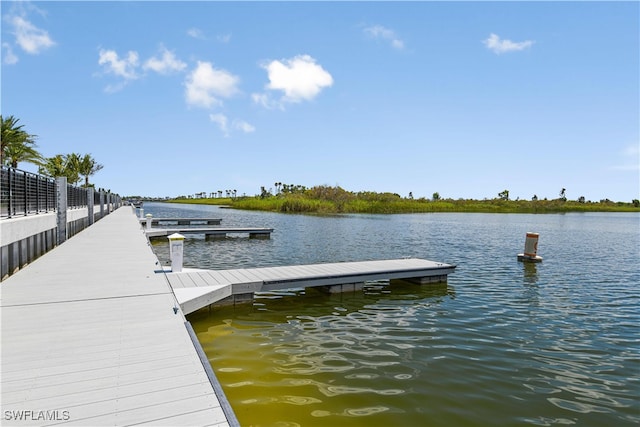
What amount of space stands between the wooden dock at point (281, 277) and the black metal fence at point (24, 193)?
4.13m

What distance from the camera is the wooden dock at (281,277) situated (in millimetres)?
8477

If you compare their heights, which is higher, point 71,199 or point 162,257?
point 71,199

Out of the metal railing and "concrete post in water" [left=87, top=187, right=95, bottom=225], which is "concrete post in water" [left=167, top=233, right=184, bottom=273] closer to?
the metal railing

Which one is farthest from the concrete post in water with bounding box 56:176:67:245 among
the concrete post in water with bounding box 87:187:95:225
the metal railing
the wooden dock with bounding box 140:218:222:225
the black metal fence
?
the wooden dock with bounding box 140:218:222:225

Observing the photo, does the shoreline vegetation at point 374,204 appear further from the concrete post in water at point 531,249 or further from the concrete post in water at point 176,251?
the concrete post in water at point 176,251

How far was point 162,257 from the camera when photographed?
59.6 feet

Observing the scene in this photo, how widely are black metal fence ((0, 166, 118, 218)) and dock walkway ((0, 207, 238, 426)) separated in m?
2.27

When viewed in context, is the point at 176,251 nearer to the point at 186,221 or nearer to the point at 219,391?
the point at 219,391

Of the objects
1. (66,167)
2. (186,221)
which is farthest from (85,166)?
(186,221)

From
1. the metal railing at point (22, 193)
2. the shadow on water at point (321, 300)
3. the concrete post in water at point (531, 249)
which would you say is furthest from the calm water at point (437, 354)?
the metal railing at point (22, 193)

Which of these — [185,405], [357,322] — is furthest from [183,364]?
[357,322]

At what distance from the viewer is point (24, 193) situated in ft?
32.9

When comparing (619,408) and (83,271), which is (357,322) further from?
(83,271)

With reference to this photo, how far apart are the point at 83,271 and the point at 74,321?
418 cm
